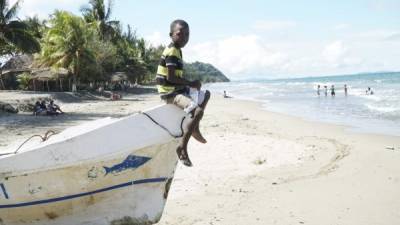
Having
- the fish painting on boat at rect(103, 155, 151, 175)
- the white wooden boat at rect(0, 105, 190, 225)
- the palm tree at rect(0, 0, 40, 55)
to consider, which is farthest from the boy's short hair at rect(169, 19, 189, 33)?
the palm tree at rect(0, 0, 40, 55)

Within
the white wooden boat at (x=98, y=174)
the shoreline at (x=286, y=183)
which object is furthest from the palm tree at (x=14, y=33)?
the white wooden boat at (x=98, y=174)

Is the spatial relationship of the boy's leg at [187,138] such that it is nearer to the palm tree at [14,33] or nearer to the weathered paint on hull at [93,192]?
the weathered paint on hull at [93,192]

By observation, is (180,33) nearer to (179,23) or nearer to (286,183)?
(179,23)

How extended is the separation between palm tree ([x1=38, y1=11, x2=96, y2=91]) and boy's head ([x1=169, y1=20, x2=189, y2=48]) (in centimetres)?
2910

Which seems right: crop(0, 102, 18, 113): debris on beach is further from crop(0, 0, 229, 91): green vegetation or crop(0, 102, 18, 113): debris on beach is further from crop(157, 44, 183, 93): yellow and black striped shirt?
crop(157, 44, 183, 93): yellow and black striped shirt

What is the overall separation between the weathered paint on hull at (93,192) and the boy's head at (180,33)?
1.04 m

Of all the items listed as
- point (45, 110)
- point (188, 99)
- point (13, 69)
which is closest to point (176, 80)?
point (188, 99)

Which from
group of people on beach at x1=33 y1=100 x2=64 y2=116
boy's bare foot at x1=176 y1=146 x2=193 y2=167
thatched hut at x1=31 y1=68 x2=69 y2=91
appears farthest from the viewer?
thatched hut at x1=31 y1=68 x2=69 y2=91

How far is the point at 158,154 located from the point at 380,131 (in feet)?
39.1

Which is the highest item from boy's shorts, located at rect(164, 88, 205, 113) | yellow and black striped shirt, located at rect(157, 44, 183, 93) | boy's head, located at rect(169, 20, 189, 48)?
boy's head, located at rect(169, 20, 189, 48)

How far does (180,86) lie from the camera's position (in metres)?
4.82

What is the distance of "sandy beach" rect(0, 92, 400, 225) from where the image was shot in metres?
6.03

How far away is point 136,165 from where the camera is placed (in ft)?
15.9

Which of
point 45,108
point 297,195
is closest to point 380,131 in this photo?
point 297,195
